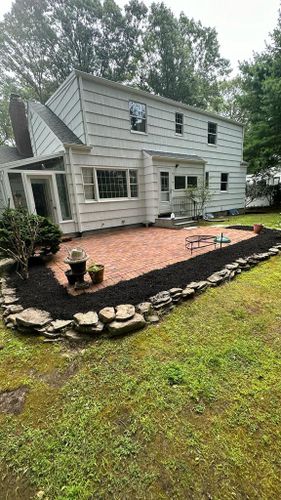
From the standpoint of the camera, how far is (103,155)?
8.84 m

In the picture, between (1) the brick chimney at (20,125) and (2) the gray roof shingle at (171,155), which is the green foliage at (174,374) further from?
(1) the brick chimney at (20,125)

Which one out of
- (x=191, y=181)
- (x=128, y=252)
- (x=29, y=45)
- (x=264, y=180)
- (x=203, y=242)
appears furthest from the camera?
(x=264, y=180)

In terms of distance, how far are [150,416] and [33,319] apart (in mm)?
2075

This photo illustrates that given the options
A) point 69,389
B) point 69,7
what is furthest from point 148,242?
point 69,7

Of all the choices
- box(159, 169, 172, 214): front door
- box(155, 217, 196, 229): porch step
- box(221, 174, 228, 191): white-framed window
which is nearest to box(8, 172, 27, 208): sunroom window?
box(155, 217, 196, 229): porch step

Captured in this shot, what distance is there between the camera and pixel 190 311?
3348mm

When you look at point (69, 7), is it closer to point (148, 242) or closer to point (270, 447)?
point (148, 242)

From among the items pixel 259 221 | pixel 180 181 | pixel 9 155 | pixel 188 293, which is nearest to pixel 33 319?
pixel 188 293

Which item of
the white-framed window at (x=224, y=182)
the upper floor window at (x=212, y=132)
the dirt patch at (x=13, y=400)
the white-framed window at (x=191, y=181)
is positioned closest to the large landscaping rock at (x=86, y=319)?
the dirt patch at (x=13, y=400)

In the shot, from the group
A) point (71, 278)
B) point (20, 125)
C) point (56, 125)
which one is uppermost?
point (20, 125)

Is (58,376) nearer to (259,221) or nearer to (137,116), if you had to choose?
(137,116)

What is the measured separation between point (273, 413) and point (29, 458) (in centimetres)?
188

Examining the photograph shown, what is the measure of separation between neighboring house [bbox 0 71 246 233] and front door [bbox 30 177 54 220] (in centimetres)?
4

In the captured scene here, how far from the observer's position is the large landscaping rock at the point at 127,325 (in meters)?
2.83
